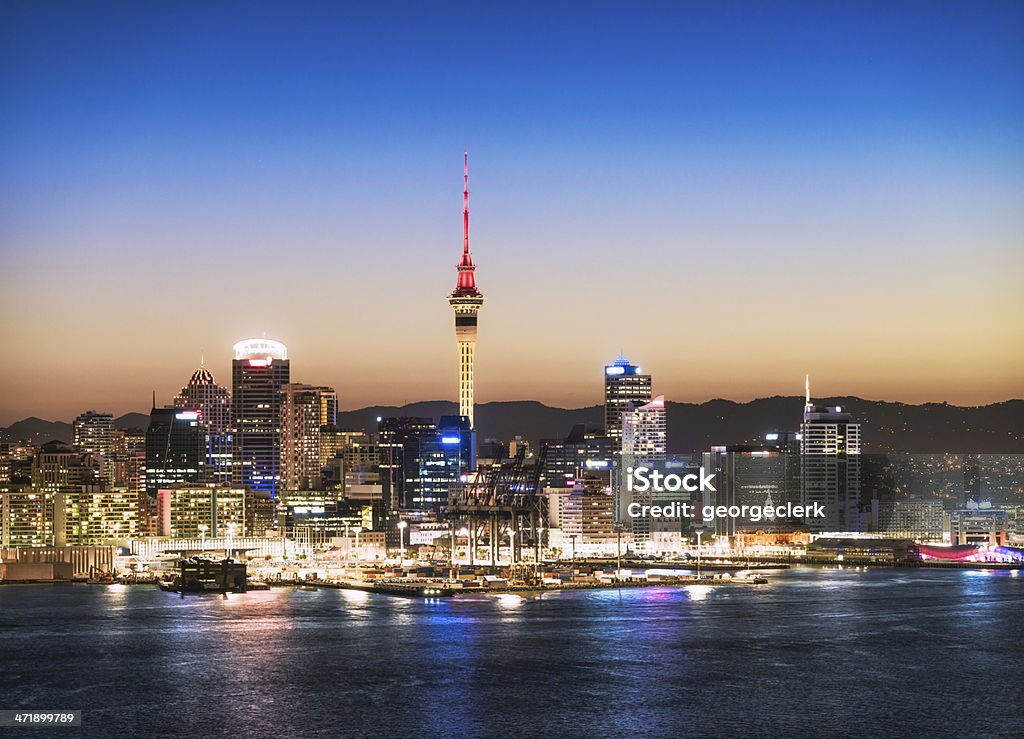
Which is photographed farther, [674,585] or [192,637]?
[674,585]

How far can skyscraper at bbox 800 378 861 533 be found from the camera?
353 ft

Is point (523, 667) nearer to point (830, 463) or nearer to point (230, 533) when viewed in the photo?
point (230, 533)

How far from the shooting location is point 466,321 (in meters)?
115

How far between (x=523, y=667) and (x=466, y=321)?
80164 mm

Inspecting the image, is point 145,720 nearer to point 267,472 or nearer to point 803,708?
point 803,708

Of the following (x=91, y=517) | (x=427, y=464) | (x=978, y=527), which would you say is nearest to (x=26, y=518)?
(x=91, y=517)

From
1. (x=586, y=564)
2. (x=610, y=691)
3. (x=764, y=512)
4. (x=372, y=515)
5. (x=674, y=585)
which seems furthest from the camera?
(x=764, y=512)

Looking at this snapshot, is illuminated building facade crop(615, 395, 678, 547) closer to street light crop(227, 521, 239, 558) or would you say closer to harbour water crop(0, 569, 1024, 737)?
street light crop(227, 521, 239, 558)

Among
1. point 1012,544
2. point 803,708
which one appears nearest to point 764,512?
point 1012,544

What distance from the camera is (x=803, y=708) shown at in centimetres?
3064

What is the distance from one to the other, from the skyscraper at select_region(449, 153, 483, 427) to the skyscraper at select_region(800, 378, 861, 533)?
926 inches

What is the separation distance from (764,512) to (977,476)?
2004 centimetres

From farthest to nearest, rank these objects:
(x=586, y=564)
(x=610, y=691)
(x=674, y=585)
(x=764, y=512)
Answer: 1. (x=764, y=512)
2. (x=586, y=564)
3. (x=674, y=585)
4. (x=610, y=691)

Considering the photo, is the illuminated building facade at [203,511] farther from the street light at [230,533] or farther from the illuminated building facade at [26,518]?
the illuminated building facade at [26,518]
